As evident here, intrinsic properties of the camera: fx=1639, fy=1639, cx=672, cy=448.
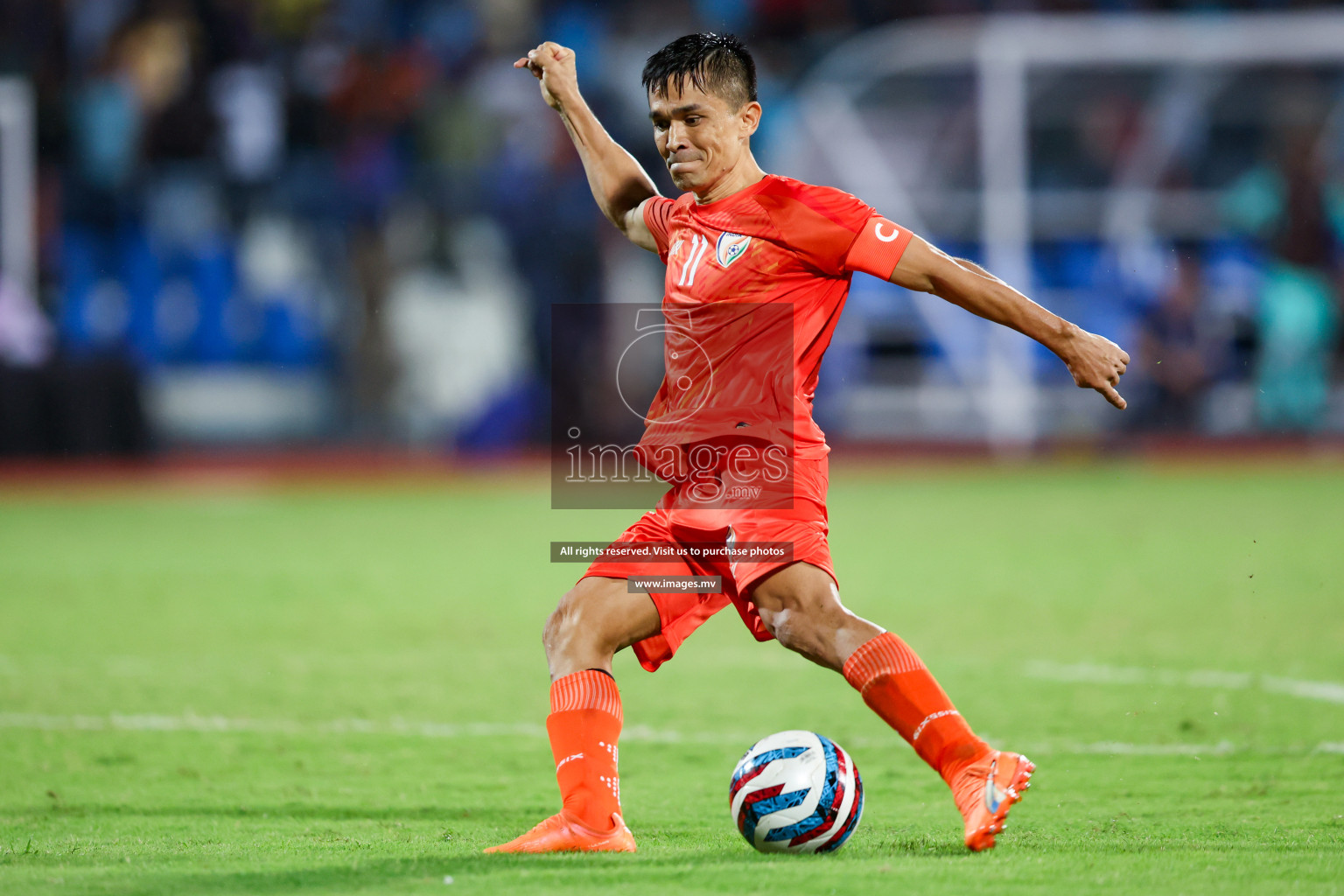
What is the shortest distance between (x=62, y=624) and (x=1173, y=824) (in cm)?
608

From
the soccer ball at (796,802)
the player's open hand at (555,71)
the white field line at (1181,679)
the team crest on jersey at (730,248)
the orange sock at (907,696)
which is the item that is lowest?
the white field line at (1181,679)

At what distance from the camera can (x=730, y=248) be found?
13.7ft

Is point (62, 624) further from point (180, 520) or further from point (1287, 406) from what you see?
point (1287, 406)

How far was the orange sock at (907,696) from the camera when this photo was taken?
3895 mm

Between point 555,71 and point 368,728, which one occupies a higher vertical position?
point 555,71

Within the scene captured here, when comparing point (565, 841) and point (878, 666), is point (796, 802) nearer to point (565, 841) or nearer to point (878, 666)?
point (878, 666)

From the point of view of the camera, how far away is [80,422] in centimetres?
1568

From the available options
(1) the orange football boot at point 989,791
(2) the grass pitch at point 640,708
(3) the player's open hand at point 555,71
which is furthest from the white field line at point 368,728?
(3) the player's open hand at point 555,71

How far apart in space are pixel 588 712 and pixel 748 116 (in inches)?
62.7

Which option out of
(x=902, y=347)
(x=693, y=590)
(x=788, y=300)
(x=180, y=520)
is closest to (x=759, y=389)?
(x=788, y=300)

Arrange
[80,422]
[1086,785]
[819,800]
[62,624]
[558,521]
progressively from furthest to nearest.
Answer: [80,422] < [558,521] < [62,624] < [1086,785] < [819,800]

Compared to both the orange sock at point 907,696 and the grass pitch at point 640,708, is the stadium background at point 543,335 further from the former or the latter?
the orange sock at point 907,696

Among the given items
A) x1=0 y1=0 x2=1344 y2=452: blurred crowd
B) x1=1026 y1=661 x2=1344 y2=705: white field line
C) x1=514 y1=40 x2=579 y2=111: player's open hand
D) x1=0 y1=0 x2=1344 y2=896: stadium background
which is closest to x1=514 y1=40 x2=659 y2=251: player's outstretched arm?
x1=514 y1=40 x2=579 y2=111: player's open hand

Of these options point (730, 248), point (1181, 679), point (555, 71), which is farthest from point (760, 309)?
point (1181, 679)
